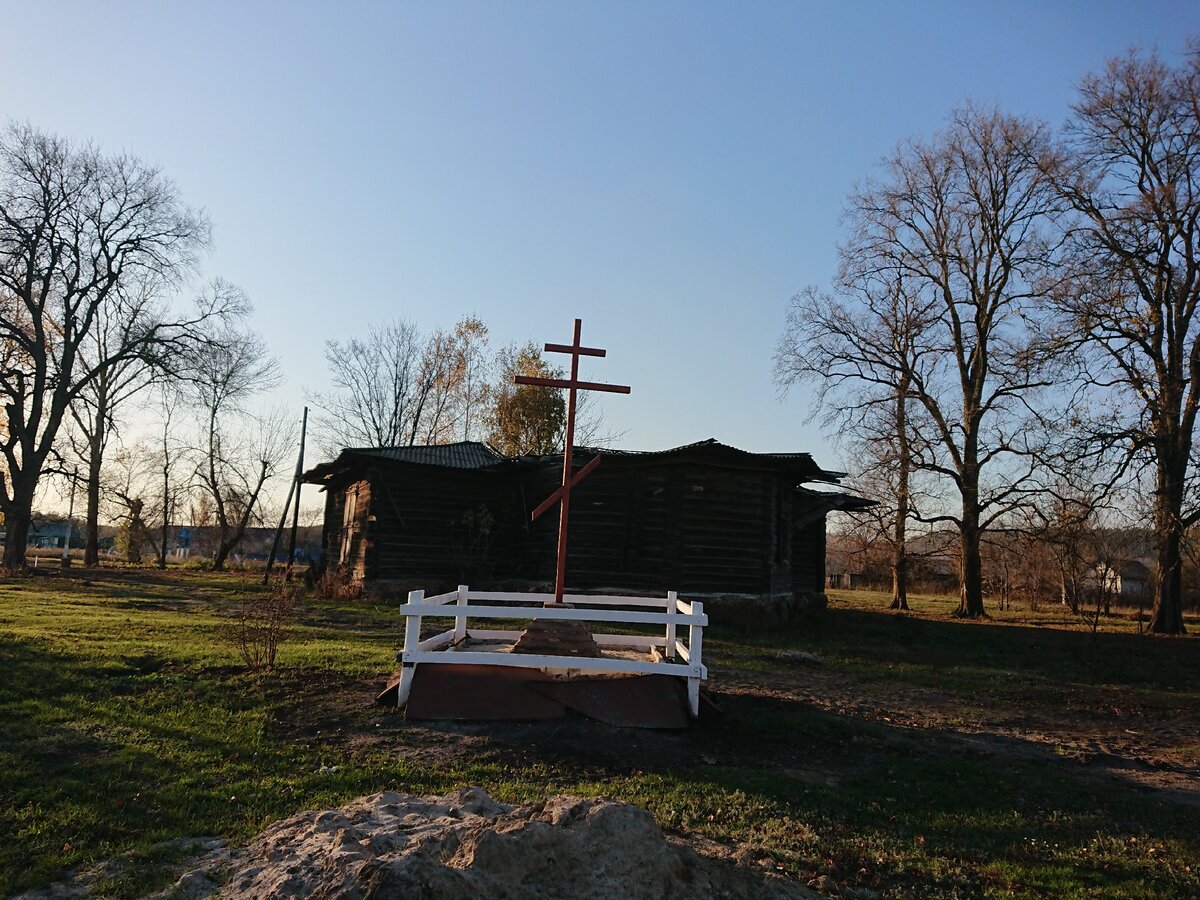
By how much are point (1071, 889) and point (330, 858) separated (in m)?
4.02

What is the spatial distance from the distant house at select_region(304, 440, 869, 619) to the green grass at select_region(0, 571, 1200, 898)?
9.12 metres

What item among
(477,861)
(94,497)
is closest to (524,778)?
(477,861)

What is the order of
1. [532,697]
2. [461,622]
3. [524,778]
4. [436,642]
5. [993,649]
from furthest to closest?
[993,649] < [461,622] < [436,642] < [532,697] < [524,778]

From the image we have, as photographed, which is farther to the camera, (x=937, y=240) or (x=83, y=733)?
(x=937, y=240)

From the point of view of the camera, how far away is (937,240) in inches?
1217

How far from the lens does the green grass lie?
4.62 metres

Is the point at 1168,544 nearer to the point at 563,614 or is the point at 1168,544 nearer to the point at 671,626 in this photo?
the point at 671,626

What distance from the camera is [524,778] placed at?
604 cm

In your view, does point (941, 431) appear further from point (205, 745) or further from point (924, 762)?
point (205, 745)

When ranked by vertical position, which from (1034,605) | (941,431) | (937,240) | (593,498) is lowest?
(1034,605)

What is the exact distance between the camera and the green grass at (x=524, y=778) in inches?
Result: 182

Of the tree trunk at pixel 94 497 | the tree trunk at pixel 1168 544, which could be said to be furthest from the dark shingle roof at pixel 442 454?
the tree trunk at pixel 94 497

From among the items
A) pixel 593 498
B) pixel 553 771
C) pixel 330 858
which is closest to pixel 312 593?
pixel 593 498

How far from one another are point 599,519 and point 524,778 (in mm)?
14986
